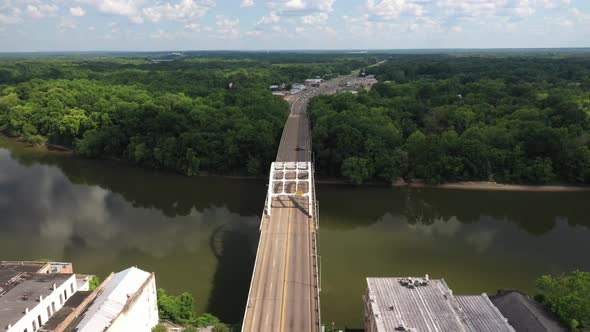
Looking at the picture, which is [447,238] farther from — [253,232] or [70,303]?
[70,303]

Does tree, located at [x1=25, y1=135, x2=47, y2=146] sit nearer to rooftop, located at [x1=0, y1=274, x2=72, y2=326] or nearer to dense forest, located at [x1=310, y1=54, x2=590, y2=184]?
dense forest, located at [x1=310, y1=54, x2=590, y2=184]

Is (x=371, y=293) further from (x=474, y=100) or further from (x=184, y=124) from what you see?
(x=474, y=100)

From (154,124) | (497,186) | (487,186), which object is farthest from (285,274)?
(154,124)

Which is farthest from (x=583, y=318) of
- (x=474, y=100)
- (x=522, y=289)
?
(x=474, y=100)

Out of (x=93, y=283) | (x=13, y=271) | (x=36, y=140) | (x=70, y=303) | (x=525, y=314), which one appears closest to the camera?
(x=70, y=303)

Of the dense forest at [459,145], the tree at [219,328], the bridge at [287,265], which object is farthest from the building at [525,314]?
the dense forest at [459,145]

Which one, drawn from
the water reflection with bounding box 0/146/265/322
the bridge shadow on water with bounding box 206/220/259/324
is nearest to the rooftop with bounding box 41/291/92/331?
the water reflection with bounding box 0/146/265/322

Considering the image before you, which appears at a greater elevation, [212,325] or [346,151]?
[346,151]
